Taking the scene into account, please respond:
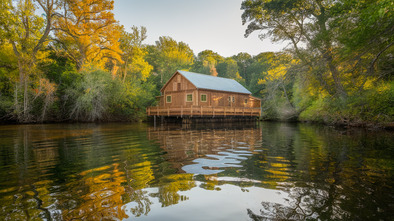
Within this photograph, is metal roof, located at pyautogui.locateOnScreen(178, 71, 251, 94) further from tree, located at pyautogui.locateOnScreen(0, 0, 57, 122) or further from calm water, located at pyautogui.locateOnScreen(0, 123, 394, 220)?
calm water, located at pyautogui.locateOnScreen(0, 123, 394, 220)

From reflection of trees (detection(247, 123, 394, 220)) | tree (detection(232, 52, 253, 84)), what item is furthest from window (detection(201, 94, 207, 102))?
tree (detection(232, 52, 253, 84))

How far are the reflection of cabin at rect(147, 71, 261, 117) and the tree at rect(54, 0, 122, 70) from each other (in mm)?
9865

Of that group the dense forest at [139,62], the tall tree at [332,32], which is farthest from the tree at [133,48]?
the tall tree at [332,32]

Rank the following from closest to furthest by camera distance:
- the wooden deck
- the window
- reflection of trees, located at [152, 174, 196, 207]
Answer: reflection of trees, located at [152, 174, 196, 207]
the wooden deck
the window

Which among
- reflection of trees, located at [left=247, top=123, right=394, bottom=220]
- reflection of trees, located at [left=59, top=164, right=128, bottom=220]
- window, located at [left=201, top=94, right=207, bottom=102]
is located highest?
window, located at [left=201, top=94, right=207, bottom=102]

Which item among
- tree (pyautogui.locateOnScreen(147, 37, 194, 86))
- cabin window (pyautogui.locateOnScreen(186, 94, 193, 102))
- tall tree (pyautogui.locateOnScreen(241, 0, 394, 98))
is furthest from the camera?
tree (pyautogui.locateOnScreen(147, 37, 194, 86))

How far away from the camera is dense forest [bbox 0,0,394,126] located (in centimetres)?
1296

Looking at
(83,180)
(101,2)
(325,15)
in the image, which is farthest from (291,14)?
(101,2)

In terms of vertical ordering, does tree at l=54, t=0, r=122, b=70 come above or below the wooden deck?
above

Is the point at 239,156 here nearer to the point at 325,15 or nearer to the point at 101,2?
the point at 325,15

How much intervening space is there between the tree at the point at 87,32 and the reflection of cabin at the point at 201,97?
9.86 meters

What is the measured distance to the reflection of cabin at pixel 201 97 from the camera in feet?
91.4

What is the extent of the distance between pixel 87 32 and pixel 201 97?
17098 mm

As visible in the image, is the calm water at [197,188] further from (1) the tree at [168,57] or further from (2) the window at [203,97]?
(1) the tree at [168,57]
